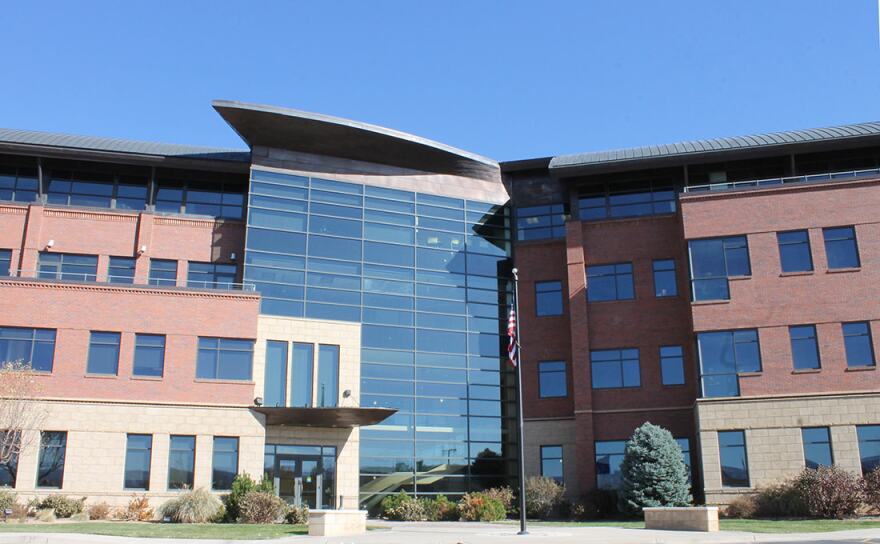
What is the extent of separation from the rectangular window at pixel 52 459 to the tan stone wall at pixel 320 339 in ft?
25.5

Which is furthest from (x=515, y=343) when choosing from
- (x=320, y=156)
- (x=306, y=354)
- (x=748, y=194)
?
(x=320, y=156)

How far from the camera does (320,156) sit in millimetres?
41219

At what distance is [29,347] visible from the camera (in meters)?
33.3

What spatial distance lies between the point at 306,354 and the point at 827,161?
958 inches

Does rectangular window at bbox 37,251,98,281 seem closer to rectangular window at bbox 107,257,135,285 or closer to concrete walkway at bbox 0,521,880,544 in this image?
rectangular window at bbox 107,257,135,285

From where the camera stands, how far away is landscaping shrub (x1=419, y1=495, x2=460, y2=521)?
116 feet

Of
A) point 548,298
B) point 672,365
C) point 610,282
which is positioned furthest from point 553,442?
point 610,282

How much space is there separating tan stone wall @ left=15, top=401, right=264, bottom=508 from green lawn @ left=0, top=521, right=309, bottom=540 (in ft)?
16.4

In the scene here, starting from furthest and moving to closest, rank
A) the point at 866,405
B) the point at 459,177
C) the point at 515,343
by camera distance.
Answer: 1. the point at 459,177
2. the point at 866,405
3. the point at 515,343

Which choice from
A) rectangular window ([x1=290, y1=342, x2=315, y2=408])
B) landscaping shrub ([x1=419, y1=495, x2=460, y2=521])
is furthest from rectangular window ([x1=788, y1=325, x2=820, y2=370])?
rectangular window ([x1=290, y1=342, x2=315, y2=408])

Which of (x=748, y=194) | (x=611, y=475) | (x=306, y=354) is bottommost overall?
(x=611, y=475)

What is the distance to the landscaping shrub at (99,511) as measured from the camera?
31219 millimetres

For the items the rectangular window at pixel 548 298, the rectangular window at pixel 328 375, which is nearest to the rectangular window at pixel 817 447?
the rectangular window at pixel 548 298

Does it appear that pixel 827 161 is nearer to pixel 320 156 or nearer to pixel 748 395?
pixel 748 395
